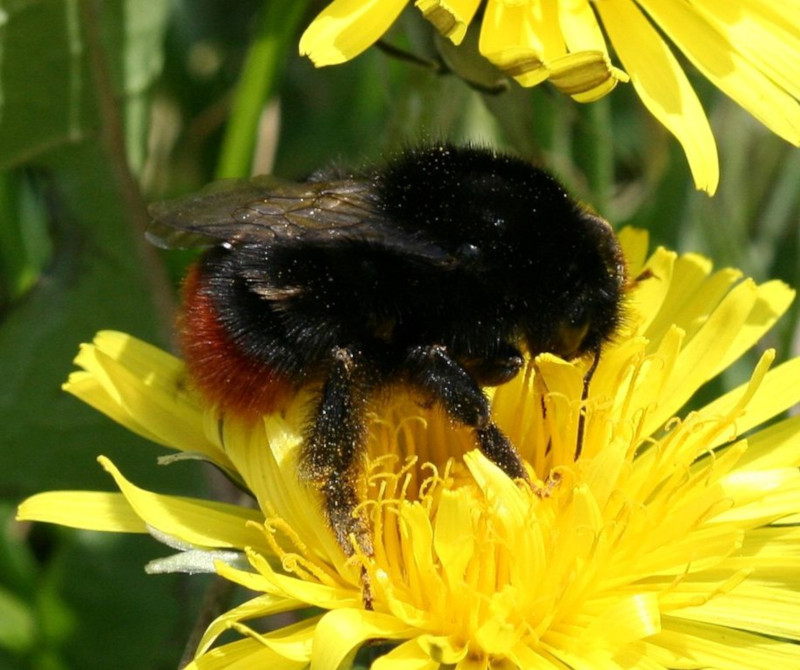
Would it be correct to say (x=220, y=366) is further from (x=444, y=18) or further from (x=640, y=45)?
(x=640, y=45)

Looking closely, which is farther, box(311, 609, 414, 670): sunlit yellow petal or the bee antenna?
the bee antenna

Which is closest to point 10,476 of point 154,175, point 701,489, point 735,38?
Answer: point 154,175

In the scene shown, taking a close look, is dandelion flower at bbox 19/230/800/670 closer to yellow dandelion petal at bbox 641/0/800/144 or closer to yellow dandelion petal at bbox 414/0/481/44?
yellow dandelion petal at bbox 641/0/800/144

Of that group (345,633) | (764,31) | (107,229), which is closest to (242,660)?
(345,633)

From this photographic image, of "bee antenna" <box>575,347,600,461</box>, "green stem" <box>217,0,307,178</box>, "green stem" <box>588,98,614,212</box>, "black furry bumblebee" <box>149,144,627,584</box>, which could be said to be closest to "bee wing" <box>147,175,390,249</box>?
"black furry bumblebee" <box>149,144,627,584</box>

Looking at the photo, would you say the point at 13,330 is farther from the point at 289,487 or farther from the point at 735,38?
the point at 735,38

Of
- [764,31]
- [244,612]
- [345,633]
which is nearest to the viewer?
[345,633]
